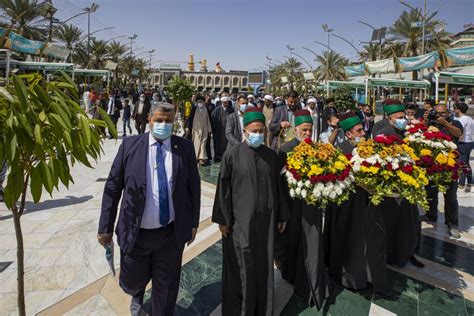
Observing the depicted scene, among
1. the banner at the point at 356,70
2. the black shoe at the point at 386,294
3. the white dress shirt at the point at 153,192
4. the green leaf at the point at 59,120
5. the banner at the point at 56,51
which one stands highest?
the banner at the point at 356,70

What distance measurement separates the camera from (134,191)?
99.8 inches

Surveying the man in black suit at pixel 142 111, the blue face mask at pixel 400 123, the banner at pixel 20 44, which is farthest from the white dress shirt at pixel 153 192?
the banner at pixel 20 44

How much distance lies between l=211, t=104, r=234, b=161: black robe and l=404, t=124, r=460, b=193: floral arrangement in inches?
265

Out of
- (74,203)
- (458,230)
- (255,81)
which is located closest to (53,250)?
(74,203)

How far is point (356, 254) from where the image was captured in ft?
11.4

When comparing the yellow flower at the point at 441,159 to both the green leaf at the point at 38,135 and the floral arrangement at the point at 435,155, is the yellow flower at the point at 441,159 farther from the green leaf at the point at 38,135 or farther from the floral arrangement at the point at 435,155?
the green leaf at the point at 38,135

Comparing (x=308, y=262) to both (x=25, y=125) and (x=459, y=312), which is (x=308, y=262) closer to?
(x=459, y=312)

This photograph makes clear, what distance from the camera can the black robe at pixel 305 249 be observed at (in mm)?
3201

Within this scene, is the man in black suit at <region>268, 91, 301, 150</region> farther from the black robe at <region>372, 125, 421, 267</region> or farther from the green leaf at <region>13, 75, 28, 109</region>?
the green leaf at <region>13, 75, 28, 109</region>

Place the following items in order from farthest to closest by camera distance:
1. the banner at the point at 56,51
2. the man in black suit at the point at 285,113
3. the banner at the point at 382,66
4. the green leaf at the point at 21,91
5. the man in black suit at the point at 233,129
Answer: the banner at the point at 382,66, the banner at the point at 56,51, the man in black suit at the point at 285,113, the man in black suit at the point at 233,129, the green leaf at the point at 21,91

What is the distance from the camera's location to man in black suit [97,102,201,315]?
2555 mm

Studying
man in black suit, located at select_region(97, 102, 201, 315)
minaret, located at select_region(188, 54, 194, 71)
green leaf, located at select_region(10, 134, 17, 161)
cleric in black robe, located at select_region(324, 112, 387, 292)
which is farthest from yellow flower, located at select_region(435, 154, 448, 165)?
minaret, located at select_region(188, 54, 194, 71)

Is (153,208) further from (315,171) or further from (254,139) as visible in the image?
(315,171)

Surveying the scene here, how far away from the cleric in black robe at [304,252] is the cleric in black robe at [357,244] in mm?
335
